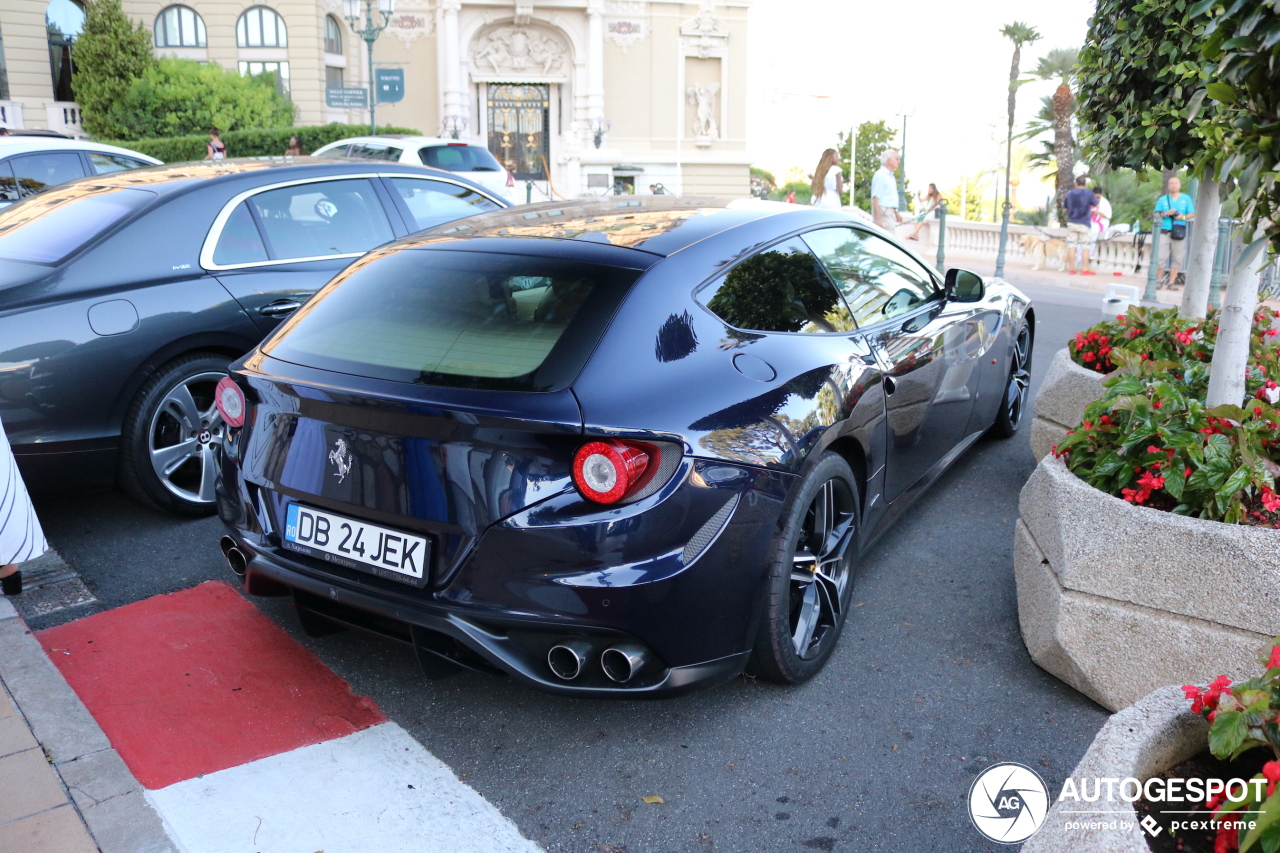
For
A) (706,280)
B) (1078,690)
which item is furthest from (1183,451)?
(706,280)

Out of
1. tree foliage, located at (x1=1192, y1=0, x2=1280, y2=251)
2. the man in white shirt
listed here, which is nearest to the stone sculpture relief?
the man in white shirt

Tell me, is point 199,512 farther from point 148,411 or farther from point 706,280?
point 706,280

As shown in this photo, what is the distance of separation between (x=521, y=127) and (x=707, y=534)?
138ft

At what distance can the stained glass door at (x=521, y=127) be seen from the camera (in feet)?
138

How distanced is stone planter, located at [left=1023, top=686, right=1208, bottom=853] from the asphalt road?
0.70m

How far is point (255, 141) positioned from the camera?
29844mm

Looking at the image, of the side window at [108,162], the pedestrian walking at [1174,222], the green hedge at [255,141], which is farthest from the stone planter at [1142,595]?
the green hedge at [255,141]

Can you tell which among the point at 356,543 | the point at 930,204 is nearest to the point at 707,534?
the point at 356,543

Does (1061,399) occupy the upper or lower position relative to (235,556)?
upper

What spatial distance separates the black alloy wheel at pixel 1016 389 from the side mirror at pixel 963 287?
1.07 meters

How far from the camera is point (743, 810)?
2.73m

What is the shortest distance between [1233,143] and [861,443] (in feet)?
5.42

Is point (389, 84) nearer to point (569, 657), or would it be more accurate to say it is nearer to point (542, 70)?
point (569, 657)

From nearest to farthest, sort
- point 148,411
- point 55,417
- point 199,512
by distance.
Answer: point 55,417, point 148,411, point 199,512
